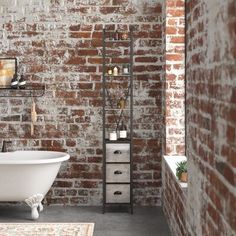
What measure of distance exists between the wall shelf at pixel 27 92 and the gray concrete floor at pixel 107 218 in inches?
48.0

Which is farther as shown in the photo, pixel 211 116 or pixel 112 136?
pixel 112 136

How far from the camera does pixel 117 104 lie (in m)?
5.77

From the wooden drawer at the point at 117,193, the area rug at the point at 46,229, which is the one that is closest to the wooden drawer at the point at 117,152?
the wooden drawer at the point at 117,193

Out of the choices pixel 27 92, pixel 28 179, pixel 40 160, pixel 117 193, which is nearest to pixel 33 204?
pixel 28 179

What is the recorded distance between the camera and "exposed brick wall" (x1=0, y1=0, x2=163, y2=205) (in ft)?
19.0

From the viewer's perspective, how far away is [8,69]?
18.9ft

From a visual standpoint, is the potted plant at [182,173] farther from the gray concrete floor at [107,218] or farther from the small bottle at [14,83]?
the small bottle at [14,83]

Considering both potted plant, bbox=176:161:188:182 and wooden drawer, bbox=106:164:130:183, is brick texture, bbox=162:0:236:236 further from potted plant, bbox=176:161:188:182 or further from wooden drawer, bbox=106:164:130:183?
wooden drawer, bbox=106:164:130:183

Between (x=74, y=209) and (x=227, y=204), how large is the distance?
3.78 meters

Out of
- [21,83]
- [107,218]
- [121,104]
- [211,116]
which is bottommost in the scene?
[107,218]

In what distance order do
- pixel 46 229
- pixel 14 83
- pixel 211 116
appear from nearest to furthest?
pixel 211 116
pixel 46 229
pixel 14 83

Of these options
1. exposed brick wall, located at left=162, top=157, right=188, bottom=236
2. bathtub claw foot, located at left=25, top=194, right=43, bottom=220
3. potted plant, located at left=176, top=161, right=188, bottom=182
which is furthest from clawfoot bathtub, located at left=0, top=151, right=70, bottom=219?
potted plant, located at left=176, top=161, right=188, bottom=182

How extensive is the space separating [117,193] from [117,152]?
17.1 inches

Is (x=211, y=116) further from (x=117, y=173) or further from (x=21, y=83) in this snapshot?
(x=21, y=83)
